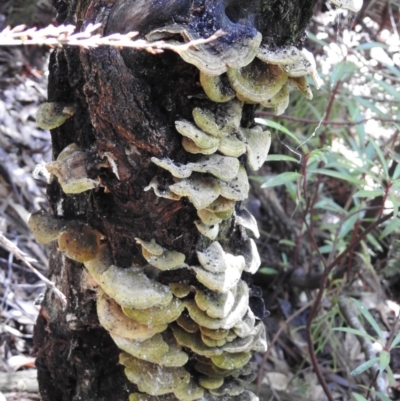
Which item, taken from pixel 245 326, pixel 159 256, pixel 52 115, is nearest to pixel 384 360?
pixel 245 326

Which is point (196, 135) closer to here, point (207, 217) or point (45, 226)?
point (207, 217)

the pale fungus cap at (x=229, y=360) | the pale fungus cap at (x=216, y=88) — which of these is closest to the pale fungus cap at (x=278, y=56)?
the pale fungus cap at (x=216, y=88)

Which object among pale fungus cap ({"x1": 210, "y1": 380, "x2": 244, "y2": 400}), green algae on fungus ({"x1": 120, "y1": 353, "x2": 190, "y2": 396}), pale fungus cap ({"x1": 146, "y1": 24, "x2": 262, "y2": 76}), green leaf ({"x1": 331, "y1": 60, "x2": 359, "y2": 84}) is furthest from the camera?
green leaf ({"x1": 331, "y1": 60, "x2": 359, "y2": 84})

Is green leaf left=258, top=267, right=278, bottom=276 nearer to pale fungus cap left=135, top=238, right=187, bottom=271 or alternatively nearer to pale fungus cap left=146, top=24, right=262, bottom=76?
pale fungus cap left=135, top=238, right=187, bottom=271

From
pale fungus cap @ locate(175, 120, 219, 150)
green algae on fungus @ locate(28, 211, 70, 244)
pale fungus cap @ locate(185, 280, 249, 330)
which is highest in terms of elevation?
pale fungus cap @ locate(175, 120, 219, 150)

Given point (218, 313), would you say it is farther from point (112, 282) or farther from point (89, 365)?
point (89, 365)

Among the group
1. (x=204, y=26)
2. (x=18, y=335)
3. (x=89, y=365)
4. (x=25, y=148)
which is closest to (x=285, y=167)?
(x=25, y=148)

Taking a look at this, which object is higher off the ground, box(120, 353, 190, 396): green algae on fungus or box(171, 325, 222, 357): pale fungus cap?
box(171, 325, 222, 357): pale fungus cap

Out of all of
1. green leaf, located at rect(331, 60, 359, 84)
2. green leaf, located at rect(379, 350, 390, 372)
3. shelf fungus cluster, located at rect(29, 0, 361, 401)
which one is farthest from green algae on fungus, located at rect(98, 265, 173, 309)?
green leaf, located at rect(331, 60, 359, 84)
